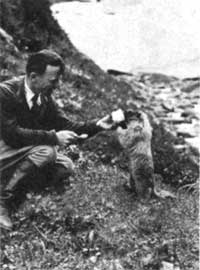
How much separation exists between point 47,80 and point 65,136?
2.19ft

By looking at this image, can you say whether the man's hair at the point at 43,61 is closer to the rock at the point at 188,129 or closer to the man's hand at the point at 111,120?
the man's hand at the point at 111,120

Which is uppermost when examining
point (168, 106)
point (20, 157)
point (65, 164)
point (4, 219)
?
point (20, 157)

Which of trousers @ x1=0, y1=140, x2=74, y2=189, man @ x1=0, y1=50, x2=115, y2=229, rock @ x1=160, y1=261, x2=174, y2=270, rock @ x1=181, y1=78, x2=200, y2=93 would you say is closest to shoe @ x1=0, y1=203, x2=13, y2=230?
man @ x1=0, y1=50, x2=115, y2=229

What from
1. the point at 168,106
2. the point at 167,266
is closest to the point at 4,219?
the point at 167,266

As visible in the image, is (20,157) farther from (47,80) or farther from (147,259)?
(147,259)

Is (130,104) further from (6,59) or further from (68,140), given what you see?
(68,140)

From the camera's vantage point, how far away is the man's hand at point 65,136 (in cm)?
657

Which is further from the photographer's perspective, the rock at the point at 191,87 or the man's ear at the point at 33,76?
the rock at the point at 191,87

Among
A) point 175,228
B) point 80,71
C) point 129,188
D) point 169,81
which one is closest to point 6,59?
point 80,71

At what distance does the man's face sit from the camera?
248 inches

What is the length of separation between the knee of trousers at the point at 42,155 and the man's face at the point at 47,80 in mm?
639

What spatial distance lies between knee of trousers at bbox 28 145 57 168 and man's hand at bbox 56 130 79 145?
0.52 ft

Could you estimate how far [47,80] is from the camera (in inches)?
249

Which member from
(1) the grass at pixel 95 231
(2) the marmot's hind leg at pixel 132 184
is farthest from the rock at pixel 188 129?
(2) the marmot's hind leg at pixel 132 184
